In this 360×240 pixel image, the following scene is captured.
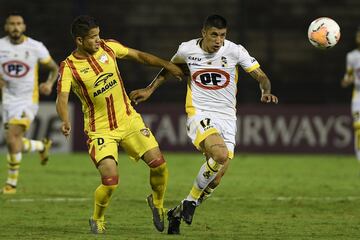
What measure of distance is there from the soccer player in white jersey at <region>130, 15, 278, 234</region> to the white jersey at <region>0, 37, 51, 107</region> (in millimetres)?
4037

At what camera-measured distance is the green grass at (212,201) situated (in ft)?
31.0

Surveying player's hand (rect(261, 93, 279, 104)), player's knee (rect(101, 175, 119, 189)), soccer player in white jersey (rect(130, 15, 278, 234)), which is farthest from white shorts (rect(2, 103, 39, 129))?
player's hand (rect(261, 93, 279, 104))

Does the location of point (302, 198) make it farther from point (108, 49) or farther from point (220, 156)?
point (108, 49)

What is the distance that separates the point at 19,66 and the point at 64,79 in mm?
4450

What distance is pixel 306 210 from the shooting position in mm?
11328

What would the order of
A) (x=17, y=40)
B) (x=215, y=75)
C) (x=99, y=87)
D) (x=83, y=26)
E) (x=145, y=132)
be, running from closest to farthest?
1. (x=83, y=26)
2. (x=99, y=87)
3. (x=145, y=132)
4. (x=215, y=75)
5. (x=17, y=40)

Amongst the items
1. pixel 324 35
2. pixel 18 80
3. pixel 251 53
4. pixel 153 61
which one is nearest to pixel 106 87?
pixel 153 61

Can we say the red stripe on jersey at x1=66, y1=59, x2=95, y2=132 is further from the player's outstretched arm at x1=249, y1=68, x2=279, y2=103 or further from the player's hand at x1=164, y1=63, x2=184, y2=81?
the player's outstretched arm at x1=249, y1=68, x2=279, y2=103

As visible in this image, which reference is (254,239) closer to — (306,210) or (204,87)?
(204,87)

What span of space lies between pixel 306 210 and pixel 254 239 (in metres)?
2.54

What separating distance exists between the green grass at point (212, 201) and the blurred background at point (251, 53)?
1018 mm

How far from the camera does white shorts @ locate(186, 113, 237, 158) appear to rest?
31.3ft

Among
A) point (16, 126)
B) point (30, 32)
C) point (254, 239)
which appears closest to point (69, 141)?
point (30, 32)

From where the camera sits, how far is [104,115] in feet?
30.8
